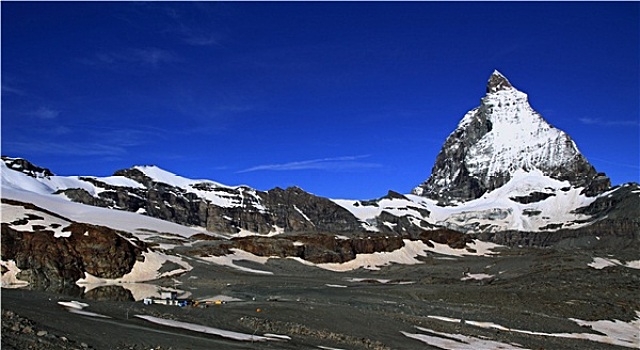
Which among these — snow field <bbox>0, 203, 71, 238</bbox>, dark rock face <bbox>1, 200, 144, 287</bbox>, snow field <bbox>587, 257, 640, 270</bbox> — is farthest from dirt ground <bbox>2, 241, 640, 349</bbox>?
snow field <bbox>587, 257, 640, 270</bbox>

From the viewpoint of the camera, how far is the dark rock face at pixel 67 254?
7738 cm

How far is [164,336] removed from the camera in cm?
2417

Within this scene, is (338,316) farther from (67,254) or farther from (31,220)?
(31,220)

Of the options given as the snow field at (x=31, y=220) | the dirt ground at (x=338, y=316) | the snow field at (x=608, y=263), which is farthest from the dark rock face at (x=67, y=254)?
the snow field at (x=608, y=263)

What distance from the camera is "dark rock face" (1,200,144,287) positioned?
77375mm

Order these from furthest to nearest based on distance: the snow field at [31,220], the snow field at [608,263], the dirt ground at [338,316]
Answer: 1. the snow field at [608,263]
2. the snow field at [31,220]
3. the dirt ground at [338,316]

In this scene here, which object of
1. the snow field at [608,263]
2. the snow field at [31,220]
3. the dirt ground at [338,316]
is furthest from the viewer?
the snow field at [608,263]

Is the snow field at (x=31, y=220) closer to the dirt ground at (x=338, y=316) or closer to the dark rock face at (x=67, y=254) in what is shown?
the dark rock face at (x=67, y=254)

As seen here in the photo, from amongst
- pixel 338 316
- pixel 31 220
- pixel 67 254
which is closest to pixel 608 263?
pixel 67 254

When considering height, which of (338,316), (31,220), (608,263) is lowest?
(338,316)

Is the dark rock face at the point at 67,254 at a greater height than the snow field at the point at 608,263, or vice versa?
the snow field at the point at 608,263

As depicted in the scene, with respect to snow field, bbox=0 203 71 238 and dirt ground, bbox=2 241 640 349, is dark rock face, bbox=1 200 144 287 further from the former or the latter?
dirt ground, bbox=2 241 640 349

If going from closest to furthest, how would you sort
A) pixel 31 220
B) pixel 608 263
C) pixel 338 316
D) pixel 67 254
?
1. pixel 338 316
2. pixel 67 254
3. pixel 31 220
4. pixel 608 263

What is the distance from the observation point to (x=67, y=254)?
8344 cm
